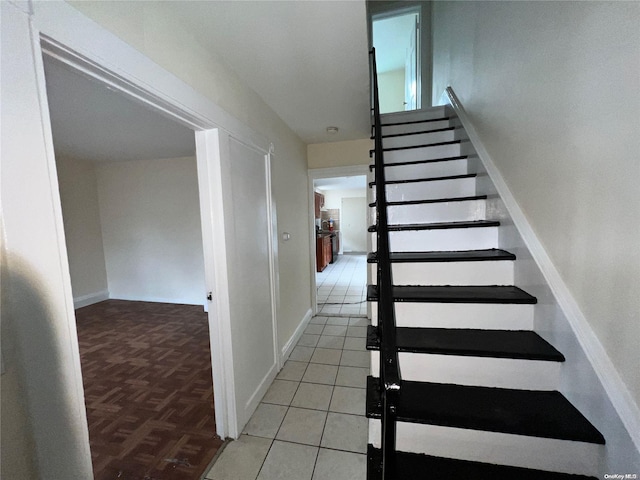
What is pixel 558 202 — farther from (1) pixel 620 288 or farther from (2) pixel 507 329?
(2) pixel 507 329

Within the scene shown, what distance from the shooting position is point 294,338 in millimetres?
2824

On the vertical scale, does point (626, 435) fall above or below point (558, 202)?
below

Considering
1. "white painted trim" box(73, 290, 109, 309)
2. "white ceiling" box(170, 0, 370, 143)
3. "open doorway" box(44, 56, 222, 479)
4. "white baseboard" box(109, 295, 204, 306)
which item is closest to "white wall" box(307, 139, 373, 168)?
"white ceiling" box(170, 0, 370, 143)

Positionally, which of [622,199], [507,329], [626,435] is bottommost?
[626,435]

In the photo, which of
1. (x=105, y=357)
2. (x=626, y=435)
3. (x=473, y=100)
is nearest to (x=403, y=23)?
(x=473, y=100)

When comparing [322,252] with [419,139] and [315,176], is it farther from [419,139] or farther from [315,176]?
[419,139]

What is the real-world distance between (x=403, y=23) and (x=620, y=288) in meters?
5.33

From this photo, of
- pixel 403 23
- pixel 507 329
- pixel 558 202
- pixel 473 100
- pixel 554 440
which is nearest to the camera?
pixel 554 440

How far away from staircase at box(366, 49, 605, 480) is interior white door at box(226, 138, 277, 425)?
0.92 meters

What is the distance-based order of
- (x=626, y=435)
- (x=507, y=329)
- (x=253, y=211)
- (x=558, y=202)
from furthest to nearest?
(x=253, y=211) → (x=507, y=329) → (x=558, y=202) → (x=626, y=435)

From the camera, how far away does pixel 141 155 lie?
379 cm

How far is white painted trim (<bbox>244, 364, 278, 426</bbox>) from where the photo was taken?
5.83ft

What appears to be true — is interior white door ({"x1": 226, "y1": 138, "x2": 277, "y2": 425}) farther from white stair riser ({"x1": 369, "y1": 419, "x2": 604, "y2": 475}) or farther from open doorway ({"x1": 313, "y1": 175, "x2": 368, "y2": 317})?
open doorway ({"x1": 313, "y1": 175, "x2": 368, "y2": 317})

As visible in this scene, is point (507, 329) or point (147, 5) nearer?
point (147, 5)
